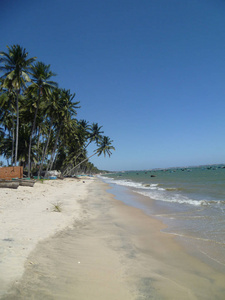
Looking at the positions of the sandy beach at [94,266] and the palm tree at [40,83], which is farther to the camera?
the palm tree at [40,83]

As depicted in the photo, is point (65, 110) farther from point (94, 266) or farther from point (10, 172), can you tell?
point (94, 266)

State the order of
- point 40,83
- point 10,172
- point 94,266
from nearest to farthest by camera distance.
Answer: point 94,266 < point 10,172 < point 40,83

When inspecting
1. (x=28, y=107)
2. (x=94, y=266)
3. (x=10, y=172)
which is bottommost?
(x=94, y=266)

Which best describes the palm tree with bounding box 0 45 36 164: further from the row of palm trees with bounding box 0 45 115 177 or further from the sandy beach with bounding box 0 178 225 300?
the sandy beach with bounding box 0 178 225 300

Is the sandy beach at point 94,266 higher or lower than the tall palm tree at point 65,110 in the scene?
lower

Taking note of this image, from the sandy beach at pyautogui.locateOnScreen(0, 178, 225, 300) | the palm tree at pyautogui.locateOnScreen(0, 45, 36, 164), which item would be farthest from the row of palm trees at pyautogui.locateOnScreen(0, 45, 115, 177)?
the sandy beach at pyautogui.locateOnScreen(0, 178, 225, 300)

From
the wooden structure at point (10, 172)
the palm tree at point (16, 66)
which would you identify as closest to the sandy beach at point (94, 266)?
the wooden structure at point (10, 172)

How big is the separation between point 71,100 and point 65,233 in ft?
106

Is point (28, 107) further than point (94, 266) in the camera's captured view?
Yes

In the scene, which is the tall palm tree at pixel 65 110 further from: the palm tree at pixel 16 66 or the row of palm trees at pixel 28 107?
the palm tree at pixel 16 66

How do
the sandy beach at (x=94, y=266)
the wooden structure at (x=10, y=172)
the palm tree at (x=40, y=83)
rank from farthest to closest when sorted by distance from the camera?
the palm tree at (x=40, y=83) → the wooden structure at (x=10, y=172) → the sandy beach at (x=94, y=266)

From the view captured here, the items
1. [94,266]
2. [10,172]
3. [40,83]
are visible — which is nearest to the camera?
[94,266]

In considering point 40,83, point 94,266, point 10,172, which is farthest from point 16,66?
point 94,266

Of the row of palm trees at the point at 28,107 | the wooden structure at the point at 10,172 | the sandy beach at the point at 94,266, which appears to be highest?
the row of palm trees at the point at 28,107
